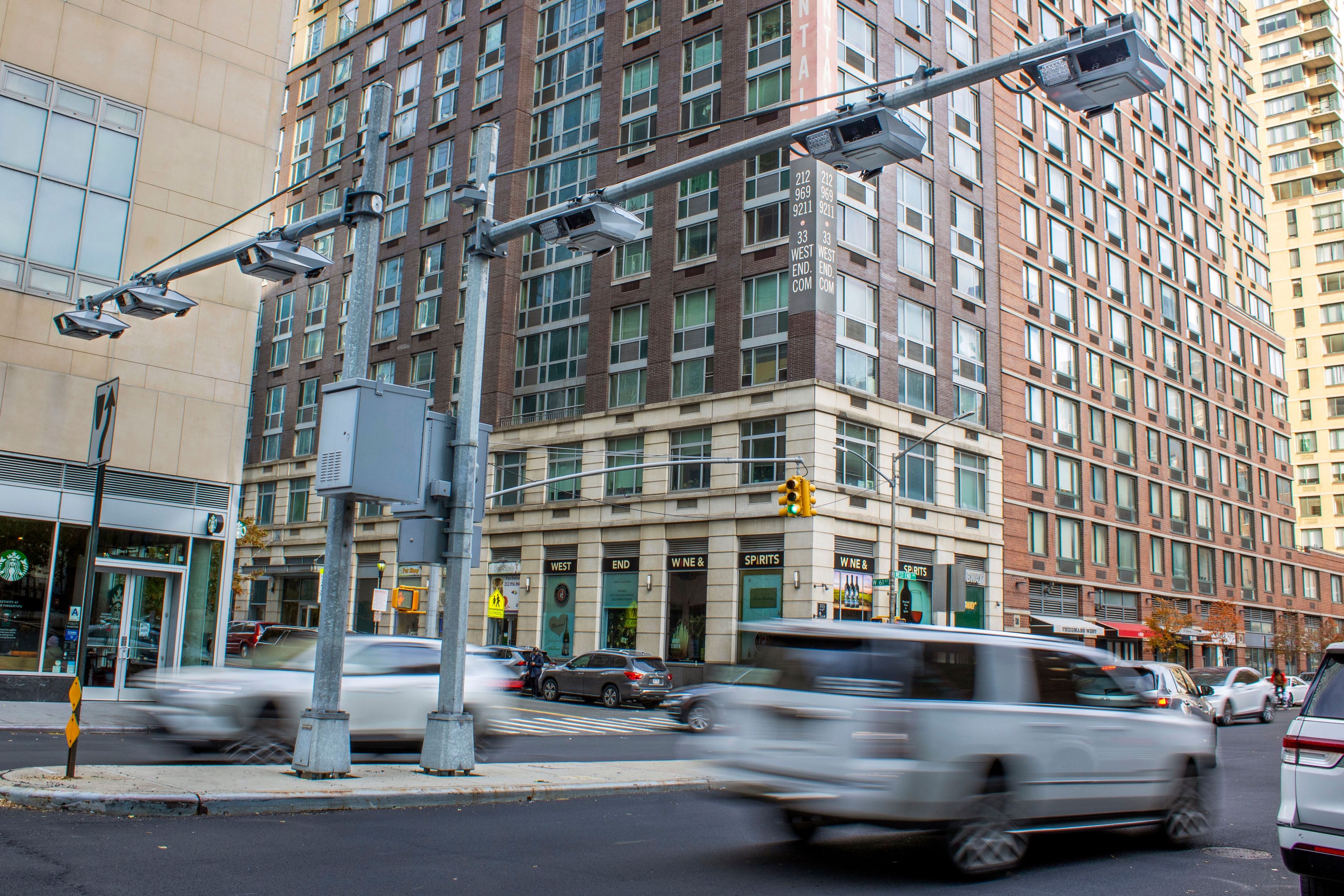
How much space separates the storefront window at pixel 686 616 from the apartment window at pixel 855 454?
625 cm

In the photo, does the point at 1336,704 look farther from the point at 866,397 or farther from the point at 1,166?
the point at 866,397

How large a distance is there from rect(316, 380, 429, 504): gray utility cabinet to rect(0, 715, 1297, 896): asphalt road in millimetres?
3127

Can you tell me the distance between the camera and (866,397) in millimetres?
38594

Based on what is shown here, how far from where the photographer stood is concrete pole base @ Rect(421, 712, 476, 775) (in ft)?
37.7

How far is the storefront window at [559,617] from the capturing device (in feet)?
143

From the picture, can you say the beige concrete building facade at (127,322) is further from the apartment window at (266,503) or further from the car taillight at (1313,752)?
the apartment window at (266,503)

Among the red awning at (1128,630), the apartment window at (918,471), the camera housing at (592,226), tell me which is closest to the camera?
the camera housing at (592,226)

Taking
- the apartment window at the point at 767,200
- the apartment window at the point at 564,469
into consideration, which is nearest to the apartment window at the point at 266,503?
the apartment window at the point at 564,469

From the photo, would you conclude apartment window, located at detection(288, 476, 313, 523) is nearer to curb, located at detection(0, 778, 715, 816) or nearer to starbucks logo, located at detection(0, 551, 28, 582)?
starbucks logo, located at detection(0, 551, 28, 582)

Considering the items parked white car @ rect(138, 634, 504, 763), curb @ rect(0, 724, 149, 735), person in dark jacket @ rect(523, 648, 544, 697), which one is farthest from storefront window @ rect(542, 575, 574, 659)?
parked white car @ rect(138, 634, 504, 763)

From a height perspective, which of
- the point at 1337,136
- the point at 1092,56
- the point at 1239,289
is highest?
the point at 1337,136

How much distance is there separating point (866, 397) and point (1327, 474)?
7563cm

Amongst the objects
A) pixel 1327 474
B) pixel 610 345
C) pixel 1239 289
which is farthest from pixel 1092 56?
pixel 1327 474

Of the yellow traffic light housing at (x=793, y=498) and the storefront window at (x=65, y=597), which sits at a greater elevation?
the yellow traffic light housing at (x=793, y=498)
